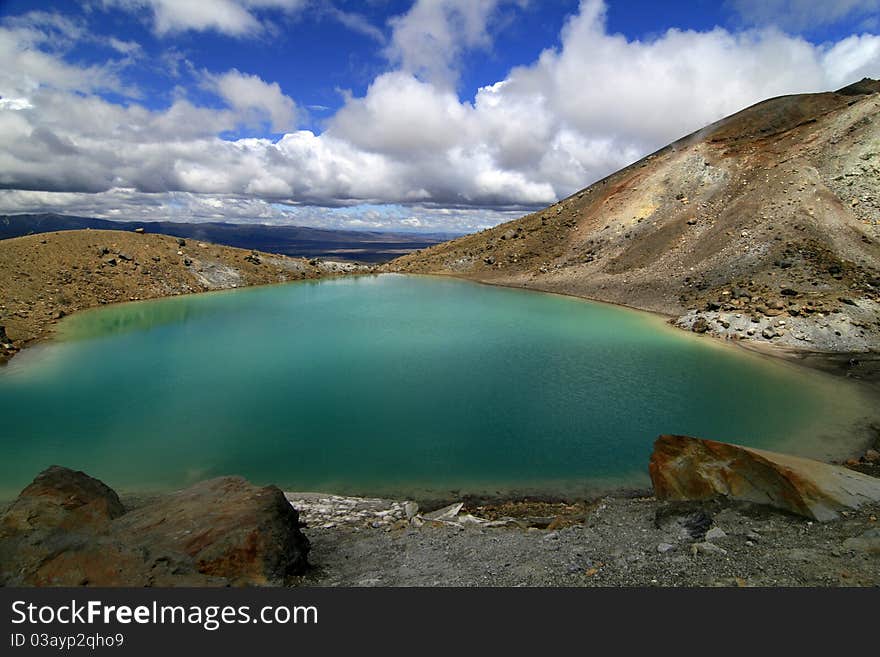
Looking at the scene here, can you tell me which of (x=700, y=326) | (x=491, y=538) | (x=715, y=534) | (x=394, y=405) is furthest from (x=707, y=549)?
(x=700, y=326)

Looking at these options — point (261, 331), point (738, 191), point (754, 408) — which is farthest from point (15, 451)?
point (738, 191)

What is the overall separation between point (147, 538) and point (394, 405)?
11.7 meters

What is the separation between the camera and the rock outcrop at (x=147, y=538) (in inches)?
259

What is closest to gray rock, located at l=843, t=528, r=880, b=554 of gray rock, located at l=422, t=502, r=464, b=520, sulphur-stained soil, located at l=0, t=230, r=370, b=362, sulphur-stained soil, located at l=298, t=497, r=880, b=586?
sulphur-stained soil, located at l=298, t=497, r=880, b=586

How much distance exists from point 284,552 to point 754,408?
64.8ft

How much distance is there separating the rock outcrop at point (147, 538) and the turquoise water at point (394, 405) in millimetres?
4856

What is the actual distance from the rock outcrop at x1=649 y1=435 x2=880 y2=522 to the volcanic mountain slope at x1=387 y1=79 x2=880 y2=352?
75.5 ft

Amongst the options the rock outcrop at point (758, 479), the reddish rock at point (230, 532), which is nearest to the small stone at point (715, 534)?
the rock outcrop at point (758, 479)

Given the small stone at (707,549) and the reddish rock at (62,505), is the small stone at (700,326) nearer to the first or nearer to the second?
the small stone at (707,549)

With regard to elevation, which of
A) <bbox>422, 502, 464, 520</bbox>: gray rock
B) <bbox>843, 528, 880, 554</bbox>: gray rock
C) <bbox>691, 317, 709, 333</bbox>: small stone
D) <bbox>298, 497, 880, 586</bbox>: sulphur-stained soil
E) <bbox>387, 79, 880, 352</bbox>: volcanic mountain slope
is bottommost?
<bbox>422, 502, 464, 520</bbox>: gray rock

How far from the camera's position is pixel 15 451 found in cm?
1505

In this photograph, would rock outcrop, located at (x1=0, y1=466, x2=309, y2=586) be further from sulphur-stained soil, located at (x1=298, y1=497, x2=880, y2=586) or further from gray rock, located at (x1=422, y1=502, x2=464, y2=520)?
gray rock, located at (x1=422, y1=502, x2=464, y2=520)

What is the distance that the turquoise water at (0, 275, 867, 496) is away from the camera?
47.2 ft


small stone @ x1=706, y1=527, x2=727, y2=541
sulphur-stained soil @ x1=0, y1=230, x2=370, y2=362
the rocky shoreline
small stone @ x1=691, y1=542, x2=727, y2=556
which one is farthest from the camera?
sulphur-stained soil @ x1=0, y1=230, x2=370, y2=362
